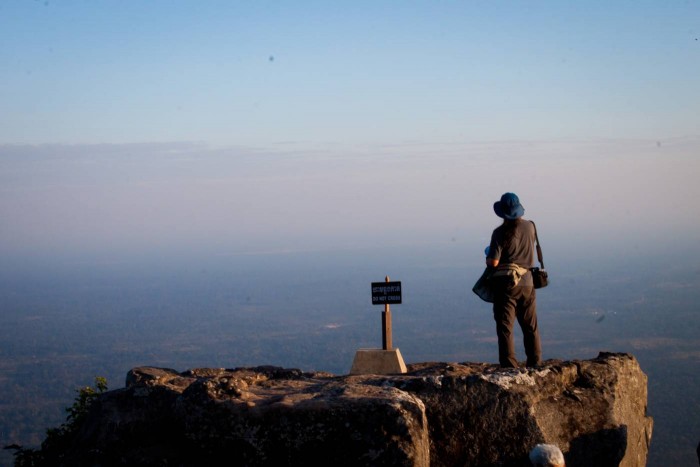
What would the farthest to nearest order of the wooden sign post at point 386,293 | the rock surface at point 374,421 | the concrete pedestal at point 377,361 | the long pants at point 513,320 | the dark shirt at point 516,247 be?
the wooden sign post at point 386,293, the concrete pedestal at point 377,361, the dark shirt at point 516,247, the long pants at point 513,320, the rock surface at point 374,421

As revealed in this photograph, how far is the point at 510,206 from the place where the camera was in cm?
1195

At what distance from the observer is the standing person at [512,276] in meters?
11.9

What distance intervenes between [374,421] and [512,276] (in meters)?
3.86

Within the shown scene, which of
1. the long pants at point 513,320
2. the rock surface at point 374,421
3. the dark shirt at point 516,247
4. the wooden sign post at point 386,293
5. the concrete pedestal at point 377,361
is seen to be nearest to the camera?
the rock surface at point 374,421

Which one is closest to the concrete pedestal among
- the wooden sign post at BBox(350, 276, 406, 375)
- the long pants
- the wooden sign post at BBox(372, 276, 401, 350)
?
the wooden sign post at BBox(350, 276, 406, 375)

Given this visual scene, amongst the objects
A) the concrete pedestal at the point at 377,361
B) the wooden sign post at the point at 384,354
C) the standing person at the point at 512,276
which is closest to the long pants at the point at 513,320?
the standing person at the point at 512,276

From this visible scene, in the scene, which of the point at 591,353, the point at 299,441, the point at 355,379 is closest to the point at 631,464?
the point at 355,379

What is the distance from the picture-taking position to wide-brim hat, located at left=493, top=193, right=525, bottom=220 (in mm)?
11945

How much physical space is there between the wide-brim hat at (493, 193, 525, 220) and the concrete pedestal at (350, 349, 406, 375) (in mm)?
4227

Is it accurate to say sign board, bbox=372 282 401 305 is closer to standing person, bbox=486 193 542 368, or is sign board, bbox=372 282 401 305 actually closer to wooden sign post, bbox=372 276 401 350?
wooden sign post, bbox=372 276 401 350

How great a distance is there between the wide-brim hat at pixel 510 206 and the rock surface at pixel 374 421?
85.7 inches

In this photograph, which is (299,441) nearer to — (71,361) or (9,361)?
(71,361)

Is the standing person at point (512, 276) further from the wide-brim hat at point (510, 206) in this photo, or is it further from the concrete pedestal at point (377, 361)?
the concrete pedestal at point (377, 361)

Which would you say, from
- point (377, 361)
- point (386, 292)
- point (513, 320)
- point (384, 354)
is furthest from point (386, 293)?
point (513, 320)
